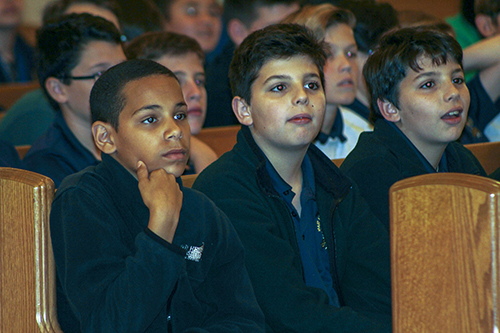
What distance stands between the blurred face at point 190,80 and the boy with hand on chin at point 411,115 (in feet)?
2.79

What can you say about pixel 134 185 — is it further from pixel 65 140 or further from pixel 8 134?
pixel 8 134

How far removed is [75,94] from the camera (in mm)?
2441

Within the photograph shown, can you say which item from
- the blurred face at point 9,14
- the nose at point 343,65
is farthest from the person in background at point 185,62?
the blurred face at point 9,14

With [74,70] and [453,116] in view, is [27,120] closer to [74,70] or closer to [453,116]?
[74,70]

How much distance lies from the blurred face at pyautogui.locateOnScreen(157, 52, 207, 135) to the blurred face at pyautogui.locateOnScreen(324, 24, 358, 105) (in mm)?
561

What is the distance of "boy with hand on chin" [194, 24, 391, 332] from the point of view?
163 centimetres

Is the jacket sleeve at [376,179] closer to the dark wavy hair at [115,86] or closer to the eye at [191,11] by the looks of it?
the dark wavy hair at [115,86]

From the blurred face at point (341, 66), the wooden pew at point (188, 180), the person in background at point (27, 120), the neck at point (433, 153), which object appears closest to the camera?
the wooden pew at point (188, 180)

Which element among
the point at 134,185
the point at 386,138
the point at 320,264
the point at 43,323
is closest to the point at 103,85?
the point at 134,185

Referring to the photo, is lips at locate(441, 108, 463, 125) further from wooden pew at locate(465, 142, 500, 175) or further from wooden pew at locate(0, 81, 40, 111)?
wooden pew at locate(0, 81, 40, 111)

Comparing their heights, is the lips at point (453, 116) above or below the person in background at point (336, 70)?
below

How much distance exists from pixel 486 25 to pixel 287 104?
6.76 ft

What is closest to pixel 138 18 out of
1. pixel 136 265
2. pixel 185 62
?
pixel 185 62

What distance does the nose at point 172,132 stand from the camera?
1536mm
